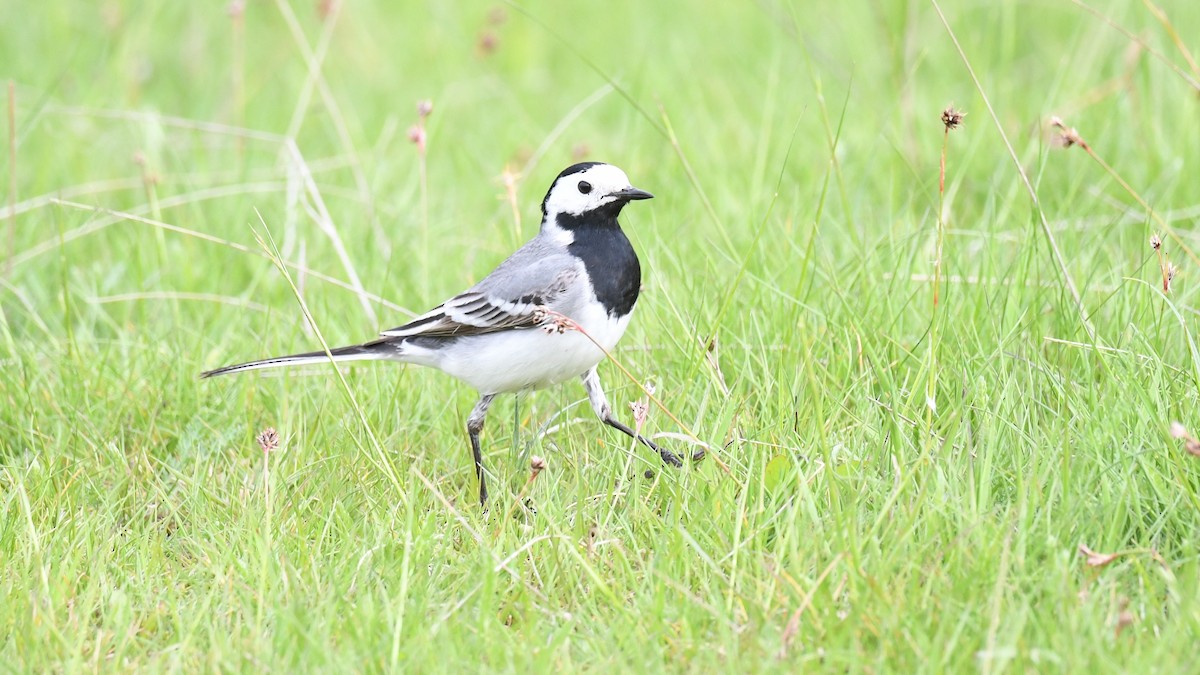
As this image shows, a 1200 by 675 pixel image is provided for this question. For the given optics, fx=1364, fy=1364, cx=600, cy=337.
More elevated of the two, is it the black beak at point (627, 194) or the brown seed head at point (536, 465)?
the black beak at point (627, 194)

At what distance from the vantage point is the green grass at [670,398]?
3273mm

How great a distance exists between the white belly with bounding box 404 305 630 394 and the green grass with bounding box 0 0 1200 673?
0.23m

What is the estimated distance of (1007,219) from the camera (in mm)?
5855

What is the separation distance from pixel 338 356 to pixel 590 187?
1024 millimetres

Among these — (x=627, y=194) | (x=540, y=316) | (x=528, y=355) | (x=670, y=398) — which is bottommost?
(x=670, y=398)

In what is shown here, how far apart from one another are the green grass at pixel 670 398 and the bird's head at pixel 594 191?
0.76 ft

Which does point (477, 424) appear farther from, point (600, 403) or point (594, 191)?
point (594, 191)

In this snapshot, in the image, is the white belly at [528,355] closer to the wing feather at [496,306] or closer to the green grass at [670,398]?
the wing feather at [496,306]

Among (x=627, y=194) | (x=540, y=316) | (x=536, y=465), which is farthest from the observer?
(x=627, y=194)

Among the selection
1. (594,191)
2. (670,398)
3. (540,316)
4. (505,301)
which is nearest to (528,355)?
(540,316)

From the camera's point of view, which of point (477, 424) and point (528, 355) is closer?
point (528, 355)

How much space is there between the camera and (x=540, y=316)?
419cm

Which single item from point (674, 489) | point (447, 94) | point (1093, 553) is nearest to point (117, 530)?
point (674, 489)

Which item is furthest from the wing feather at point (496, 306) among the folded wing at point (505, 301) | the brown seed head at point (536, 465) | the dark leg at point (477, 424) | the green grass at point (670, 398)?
the brown seed head at point (536, 465)
